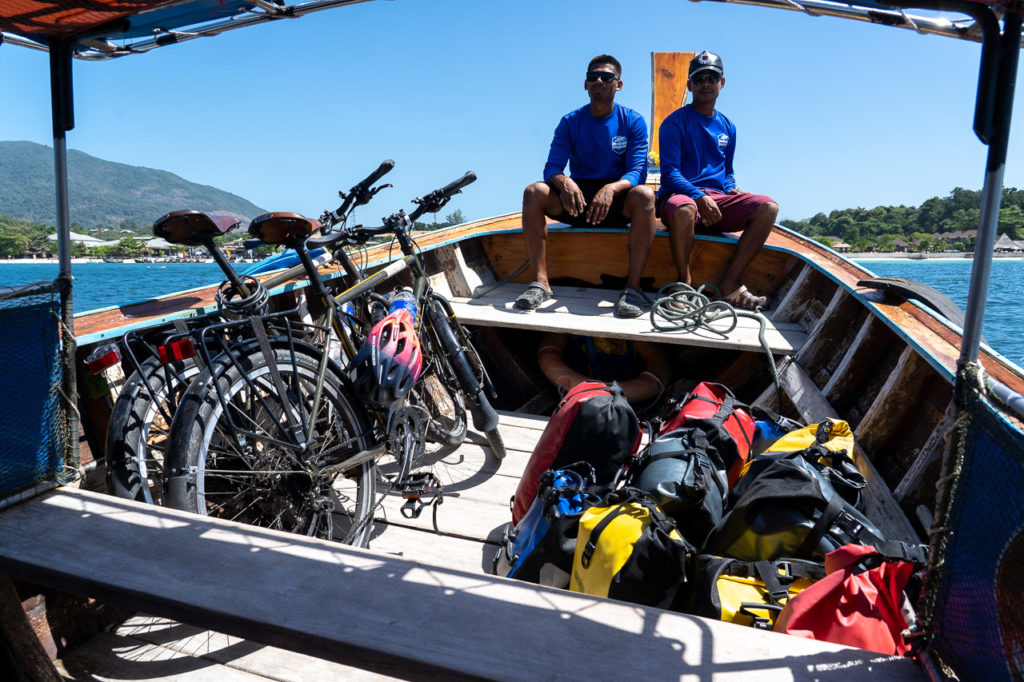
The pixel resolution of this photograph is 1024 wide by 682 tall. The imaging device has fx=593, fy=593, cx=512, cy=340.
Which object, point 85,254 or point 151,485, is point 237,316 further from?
point 85,254

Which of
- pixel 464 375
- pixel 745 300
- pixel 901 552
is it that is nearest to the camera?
pixel 901 552

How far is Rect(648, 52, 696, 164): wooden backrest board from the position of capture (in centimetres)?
790

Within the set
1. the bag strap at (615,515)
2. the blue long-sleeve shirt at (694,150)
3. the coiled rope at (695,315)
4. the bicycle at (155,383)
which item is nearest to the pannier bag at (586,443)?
the bag strap at (615,515)

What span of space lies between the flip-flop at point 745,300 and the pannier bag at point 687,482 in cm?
212

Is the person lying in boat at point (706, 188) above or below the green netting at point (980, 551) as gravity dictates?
above

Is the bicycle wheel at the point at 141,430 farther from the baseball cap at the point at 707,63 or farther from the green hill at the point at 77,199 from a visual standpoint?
the green hill at the point at 77,199

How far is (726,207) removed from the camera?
13.4 ft

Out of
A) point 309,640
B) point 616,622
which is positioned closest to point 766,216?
point 616,622

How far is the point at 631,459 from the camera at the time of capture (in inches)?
89.0

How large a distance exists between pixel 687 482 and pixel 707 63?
3.40 metres

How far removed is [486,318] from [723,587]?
240 centimetres

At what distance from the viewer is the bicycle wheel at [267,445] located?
161 centimetres

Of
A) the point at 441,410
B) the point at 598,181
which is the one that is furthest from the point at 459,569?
the point at 598,181

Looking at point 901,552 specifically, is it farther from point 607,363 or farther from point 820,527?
point 607,363
